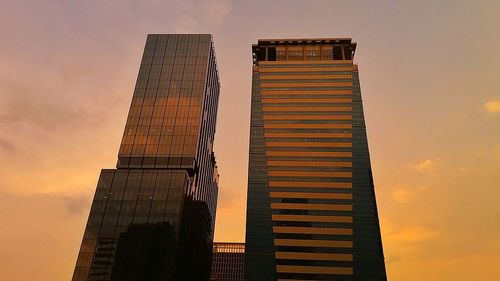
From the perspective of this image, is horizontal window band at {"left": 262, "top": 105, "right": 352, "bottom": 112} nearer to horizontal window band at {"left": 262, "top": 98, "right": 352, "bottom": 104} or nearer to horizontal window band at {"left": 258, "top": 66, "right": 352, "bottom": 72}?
horizontal window band at {"left": 262, "top": 98, "right": 352, "bottom": 104}

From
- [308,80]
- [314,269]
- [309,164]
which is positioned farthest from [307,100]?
[314,269]

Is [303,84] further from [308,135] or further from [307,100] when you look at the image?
[308,135]

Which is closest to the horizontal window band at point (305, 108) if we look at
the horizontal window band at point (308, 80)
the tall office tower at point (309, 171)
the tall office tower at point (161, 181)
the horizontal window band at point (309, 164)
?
the tall office tower at point (309, 171)

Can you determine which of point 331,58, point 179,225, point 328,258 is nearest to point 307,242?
point 328,258

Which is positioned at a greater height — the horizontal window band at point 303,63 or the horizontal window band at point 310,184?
the horizontal window band at point 303,63

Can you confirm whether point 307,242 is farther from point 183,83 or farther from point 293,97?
point 183,83

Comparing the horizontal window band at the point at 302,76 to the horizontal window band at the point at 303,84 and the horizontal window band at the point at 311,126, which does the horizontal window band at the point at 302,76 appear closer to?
the horizontal window band at the point at 303,84

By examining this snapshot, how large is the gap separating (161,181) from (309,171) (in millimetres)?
54314

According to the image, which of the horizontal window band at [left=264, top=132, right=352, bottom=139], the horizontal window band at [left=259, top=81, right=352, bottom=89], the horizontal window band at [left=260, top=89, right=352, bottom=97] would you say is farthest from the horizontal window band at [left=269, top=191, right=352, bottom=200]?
the horizontal window band at [left=259, top=81, right=352, bottom=89]

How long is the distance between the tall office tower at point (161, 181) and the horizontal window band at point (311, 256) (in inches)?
1162

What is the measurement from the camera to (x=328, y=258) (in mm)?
127625

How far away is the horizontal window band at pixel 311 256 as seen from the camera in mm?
127625

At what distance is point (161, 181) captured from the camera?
4680 inches

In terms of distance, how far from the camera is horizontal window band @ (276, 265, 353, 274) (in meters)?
126
